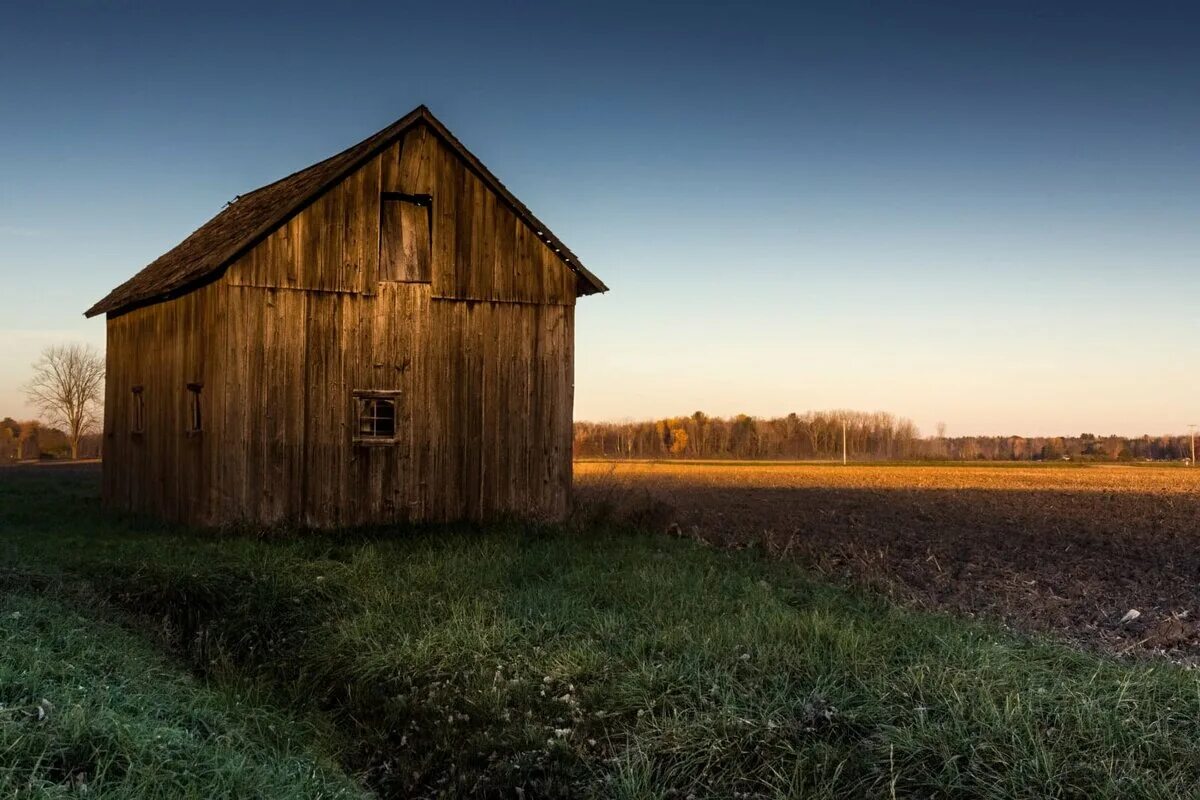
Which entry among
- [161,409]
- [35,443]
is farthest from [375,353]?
[35,443]

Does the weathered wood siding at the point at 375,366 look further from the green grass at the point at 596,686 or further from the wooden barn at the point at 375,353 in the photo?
the green grass at the point at 596,686

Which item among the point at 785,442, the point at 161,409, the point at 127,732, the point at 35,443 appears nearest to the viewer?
the point at 127,732

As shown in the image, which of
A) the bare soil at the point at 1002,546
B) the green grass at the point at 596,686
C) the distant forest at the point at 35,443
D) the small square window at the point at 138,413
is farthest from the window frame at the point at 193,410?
the distant forest at the point at 35,443

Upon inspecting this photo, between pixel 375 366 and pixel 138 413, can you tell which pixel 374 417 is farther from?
pixel 138 413

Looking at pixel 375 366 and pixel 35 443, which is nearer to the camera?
pixel 375 366

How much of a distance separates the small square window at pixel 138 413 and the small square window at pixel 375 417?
5903mm

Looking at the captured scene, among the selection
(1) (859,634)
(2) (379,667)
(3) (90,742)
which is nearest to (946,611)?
(1) (859,634)

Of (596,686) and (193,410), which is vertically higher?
(193,410)

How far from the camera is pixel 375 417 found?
56.0 feet

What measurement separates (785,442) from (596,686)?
10080 centimetres

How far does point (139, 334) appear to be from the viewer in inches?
800

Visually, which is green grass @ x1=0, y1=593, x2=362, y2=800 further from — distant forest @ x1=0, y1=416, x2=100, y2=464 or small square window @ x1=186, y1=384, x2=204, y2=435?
distant forest @ x1=0, y1=416, x2=100, y2=464

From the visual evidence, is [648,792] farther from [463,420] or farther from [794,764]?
[463,420]

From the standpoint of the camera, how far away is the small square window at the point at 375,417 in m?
16.9
